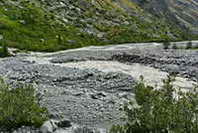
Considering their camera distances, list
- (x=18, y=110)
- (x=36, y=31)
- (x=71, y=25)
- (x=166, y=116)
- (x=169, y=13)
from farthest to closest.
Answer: (x=169, y=13) < (x=71, y=25) < (x=36, y=31) < (x=18, y=110) < (x=166, y=116)

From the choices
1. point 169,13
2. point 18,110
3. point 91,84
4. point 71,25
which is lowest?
point 91,84

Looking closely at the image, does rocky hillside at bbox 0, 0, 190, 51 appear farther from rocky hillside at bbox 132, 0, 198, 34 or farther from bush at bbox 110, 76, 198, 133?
bush at bbox 110, 76, 198, 133

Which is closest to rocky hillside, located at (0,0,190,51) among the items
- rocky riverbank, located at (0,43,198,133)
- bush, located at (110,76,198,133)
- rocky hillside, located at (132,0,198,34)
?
rocky hillside, located at (132,0,198,34)

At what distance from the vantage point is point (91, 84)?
31.2 m

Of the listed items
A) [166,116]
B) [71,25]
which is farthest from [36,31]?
[166,116]

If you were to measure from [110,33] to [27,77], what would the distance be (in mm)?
80523

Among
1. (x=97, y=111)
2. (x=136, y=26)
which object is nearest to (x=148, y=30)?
(x=136, y=26)

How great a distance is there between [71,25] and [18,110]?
87797 mm

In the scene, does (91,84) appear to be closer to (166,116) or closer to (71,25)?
(166,116)

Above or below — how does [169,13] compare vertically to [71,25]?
above

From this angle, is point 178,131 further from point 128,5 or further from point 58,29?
point 128,5

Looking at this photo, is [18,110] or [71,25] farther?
[71,25]

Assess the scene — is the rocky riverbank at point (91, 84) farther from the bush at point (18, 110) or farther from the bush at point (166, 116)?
the bush at point (166, 116)

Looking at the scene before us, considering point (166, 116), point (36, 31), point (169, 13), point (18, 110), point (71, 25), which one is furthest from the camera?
point (169, 13)
